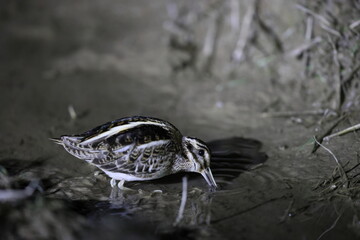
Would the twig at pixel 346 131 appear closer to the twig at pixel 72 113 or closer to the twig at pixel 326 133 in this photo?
the twig at pixel 326 133

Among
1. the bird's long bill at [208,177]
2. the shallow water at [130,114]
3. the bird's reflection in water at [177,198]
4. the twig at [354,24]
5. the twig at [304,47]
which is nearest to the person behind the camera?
the shallow water at [130,114]

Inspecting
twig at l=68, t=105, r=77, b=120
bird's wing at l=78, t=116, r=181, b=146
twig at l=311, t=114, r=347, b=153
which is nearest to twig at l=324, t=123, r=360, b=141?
twig at l=311, t=114, r=347, b=153

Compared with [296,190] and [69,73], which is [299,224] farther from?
[69,73]

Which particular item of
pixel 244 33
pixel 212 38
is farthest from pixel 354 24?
pixel 212 38

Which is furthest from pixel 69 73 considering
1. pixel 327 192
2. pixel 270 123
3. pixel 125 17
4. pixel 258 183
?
pixel 327 192

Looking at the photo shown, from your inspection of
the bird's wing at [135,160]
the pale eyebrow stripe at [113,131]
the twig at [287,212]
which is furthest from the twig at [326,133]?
the pale eyebrow stripe at [113,131]

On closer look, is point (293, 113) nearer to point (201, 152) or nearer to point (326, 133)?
point (326, 133)

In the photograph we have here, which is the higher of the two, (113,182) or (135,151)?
(135,151)
